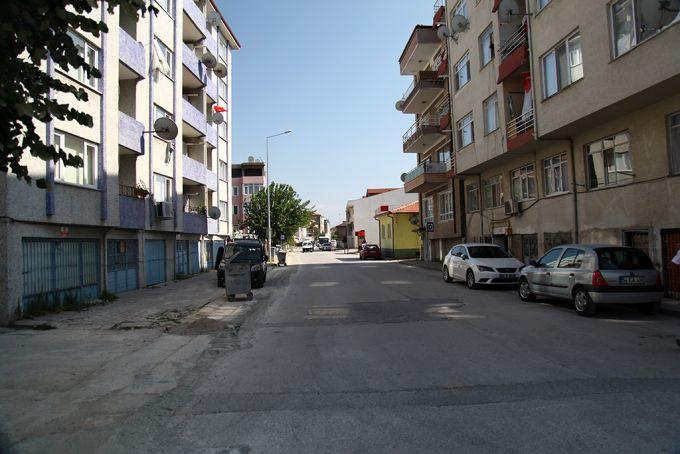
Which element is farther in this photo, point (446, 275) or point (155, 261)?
point (155, 261)

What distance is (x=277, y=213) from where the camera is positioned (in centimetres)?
5222

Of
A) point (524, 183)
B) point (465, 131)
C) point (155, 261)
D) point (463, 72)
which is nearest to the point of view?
point (155, 261)

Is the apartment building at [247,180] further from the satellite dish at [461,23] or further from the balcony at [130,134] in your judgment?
the balcony at [130,134]

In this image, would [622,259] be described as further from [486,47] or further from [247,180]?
[247,180]

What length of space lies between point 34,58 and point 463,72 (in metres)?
25.1

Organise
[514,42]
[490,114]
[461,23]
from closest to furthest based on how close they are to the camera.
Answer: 1. [514,42]
2. [490,114]
3. [461,23]

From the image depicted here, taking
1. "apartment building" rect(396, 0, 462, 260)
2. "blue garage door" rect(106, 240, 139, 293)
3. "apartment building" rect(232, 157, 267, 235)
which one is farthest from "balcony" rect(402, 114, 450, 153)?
"apartment building" rect(232, 157, 267, 235)

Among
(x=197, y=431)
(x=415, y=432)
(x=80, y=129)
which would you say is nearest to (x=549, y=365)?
(x=415, y=432)

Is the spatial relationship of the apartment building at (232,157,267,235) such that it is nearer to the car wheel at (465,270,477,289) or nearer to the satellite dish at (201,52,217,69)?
the satellite dish at (201,52,217,69)

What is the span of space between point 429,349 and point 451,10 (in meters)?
25.9

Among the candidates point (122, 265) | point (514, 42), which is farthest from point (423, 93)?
point (122, 265)

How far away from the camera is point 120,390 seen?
19.6ft

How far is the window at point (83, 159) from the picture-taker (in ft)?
44.4

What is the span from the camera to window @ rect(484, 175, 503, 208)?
24.7 metres
